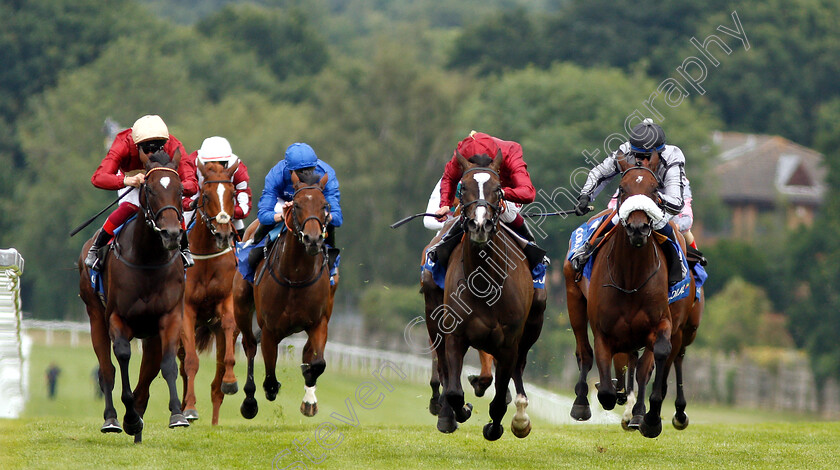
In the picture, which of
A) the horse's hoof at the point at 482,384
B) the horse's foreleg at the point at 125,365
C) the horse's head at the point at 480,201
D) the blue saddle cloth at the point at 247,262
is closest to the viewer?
the horse's head at the point at 480,201

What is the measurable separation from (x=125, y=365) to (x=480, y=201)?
3.41 meters

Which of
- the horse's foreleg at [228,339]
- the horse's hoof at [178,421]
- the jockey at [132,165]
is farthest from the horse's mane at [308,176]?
the horse's foreleg at [228,339]

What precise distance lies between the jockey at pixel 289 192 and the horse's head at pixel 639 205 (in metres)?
2.58

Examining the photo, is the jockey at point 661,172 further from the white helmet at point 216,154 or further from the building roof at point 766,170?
the building roof at point 766,170

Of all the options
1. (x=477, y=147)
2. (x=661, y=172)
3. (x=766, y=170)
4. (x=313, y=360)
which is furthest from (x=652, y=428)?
(x=766, y=170)

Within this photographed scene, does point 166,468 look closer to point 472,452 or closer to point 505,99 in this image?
point 472,452

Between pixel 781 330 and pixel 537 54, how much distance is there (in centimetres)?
2468

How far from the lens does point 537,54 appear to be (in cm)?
7200

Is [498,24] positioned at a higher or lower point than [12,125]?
higher

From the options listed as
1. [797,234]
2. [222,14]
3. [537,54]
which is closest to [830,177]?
[797,234]

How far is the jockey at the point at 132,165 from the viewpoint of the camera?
12.3m

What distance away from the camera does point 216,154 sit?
1462cm

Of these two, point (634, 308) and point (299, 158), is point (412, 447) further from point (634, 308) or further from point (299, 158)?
point (299, 158)

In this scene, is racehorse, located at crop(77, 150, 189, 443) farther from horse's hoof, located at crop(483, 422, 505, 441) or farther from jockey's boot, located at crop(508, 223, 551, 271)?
jockey's boot, located at crop(508, 223, 551, 271)
